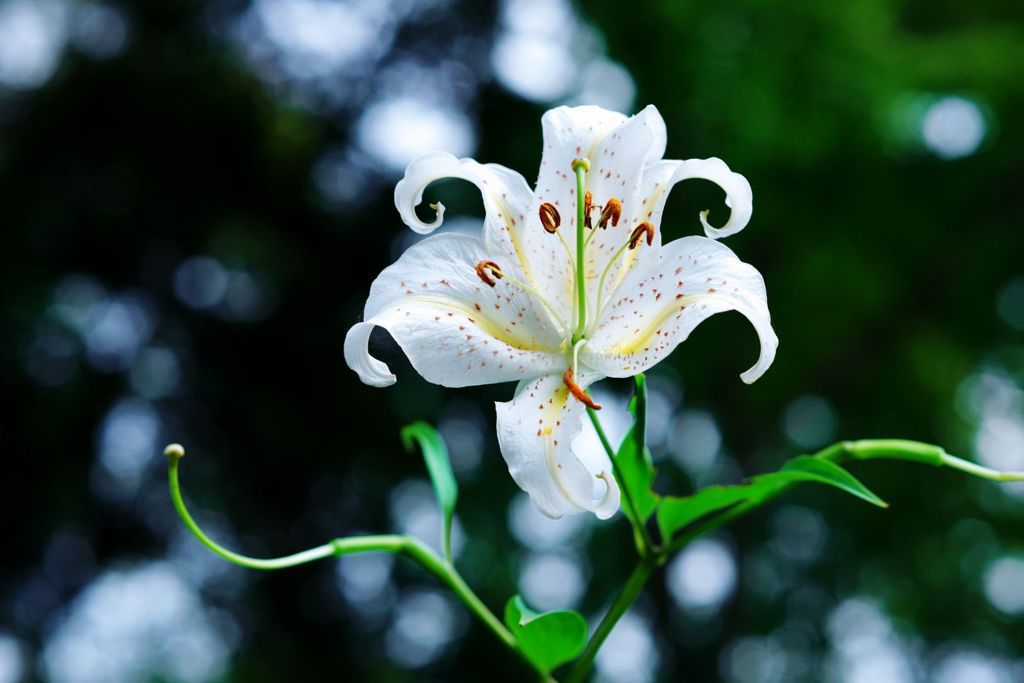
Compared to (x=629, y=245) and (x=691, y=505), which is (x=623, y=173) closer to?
(x=629, y=245)

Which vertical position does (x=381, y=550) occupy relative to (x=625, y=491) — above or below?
below

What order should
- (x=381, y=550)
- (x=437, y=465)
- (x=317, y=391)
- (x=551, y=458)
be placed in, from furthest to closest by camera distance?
(x=317, y=391)
(x=437, y=465)
(x=381, y=550)
(x=551, y=458)

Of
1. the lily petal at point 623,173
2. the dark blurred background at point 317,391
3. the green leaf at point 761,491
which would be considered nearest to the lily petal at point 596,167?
the lily petal at point 623,173

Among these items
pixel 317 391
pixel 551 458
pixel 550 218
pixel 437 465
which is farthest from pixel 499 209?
pixel 317 391

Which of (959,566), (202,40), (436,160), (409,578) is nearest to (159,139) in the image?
(202,40)

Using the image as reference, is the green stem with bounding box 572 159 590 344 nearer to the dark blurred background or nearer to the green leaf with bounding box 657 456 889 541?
the green leaf with bounding box 657 456 889 541

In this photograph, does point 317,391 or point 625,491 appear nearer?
point 625,491
